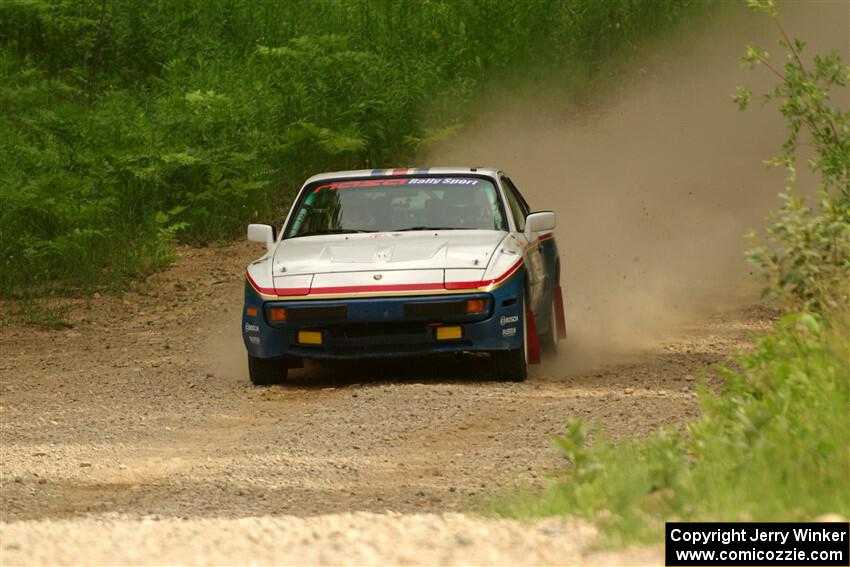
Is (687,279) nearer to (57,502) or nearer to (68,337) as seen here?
(68,337)

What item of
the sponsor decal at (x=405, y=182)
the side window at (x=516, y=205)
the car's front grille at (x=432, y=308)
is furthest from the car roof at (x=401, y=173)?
the car's front grille at (x=432, y=308)

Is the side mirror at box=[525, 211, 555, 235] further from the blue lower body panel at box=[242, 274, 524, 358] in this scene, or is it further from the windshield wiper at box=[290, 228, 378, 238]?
the windshield wiper at box=[290, 228, 378, 238]

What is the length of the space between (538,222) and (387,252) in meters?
1.49

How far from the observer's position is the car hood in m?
11.0

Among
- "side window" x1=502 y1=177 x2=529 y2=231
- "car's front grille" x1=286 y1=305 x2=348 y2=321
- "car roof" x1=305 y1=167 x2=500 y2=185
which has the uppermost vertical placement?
"car roof" x1=305 y1=167 x2=500 y2=185

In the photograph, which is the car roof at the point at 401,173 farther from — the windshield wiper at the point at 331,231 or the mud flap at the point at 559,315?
the mud flap at the point at 559,315

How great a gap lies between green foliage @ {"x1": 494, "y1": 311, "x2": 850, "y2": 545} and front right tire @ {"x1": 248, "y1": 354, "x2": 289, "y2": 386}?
4.30 m

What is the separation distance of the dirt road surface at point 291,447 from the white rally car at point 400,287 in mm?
318

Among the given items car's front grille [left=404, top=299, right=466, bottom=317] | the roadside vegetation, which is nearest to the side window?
car's front grille [left=404, top=299, right=466, bottom=317]

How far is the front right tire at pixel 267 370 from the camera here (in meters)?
11.4

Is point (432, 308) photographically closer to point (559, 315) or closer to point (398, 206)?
point (398, 206)

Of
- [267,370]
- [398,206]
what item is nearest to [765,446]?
[267,370]

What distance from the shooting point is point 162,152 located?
1981 centimetres

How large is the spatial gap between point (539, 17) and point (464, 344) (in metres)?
16.4
